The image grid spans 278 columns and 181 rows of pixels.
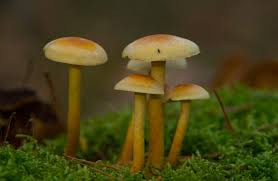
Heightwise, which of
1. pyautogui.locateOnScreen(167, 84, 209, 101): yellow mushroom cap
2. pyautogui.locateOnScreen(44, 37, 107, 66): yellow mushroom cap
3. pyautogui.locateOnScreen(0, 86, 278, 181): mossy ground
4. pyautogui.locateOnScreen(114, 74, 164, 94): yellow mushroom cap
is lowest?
pyautogui.locateOnScreen(0, 86, 278, 181): mossy ground

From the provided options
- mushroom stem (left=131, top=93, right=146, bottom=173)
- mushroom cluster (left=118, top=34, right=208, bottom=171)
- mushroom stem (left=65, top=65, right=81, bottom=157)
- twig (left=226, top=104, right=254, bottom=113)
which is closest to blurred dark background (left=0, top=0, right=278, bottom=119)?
twig (left=226, top=104, right=254, bottom=113)

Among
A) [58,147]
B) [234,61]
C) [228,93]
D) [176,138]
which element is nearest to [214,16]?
[234,61]

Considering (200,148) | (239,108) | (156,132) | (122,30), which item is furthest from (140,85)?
(122,30)

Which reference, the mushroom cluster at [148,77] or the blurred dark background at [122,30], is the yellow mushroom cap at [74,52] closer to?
the mushroom cluster at [148,77]

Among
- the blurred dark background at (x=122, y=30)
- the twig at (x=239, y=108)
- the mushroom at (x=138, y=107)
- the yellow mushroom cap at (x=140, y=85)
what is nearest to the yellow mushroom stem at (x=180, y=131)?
the mushroom at (x=138, y=107)

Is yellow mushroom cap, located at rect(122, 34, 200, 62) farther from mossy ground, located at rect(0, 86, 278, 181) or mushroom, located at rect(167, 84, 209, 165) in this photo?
mossy ground, located at rect(0, 86, 278, 181)

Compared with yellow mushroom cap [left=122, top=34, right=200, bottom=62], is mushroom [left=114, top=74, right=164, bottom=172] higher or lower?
lower

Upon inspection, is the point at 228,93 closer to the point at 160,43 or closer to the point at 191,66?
the point at 160,43
